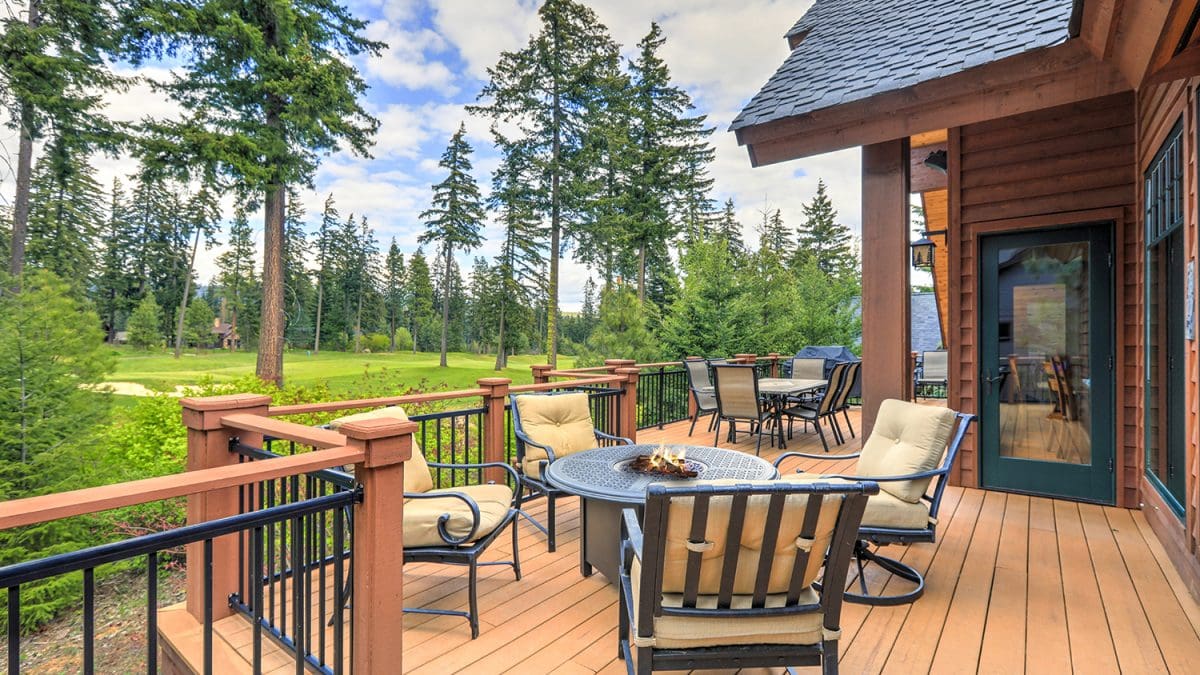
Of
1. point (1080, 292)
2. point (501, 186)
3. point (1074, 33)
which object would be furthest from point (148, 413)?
point (501, 186)

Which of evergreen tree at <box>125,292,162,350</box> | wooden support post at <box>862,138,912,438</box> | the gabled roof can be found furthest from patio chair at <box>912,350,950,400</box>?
evergreen tree at <box>125,292,162,350</box>

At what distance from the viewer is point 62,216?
49.2ft

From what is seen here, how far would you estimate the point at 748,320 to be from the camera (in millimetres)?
11484

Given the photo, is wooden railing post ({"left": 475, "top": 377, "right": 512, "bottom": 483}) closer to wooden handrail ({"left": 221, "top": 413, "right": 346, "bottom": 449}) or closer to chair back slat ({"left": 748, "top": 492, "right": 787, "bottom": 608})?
wooden handrail ({"left": 221, "top": 413, "right": 346, "bottom": 449})

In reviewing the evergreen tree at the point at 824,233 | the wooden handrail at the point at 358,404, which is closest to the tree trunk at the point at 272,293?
the wooden handrail at the point at 358,404

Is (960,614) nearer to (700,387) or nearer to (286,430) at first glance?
(286,430)

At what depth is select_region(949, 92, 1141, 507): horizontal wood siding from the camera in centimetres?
388

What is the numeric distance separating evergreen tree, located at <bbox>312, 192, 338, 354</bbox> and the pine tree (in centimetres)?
1283

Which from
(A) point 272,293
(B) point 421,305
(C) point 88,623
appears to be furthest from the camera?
(B) point 421,305

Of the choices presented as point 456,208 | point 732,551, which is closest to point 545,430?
point 732,551

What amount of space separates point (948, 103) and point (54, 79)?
12.5m

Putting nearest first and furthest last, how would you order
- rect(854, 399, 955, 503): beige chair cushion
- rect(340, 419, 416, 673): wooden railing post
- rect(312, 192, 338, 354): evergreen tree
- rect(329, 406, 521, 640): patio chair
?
rect(340, 419, 416, 673): wooden railing post → rect(329, 406, 521, 640): patio chair → rect(854, 399, 955, 503): beige chair cushion → rect(312, 192, 338, 354): evergreen tree

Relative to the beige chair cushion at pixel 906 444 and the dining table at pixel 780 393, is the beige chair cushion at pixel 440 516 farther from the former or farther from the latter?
the dining table at pixel 780 393

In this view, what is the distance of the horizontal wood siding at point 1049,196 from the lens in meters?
3.88
